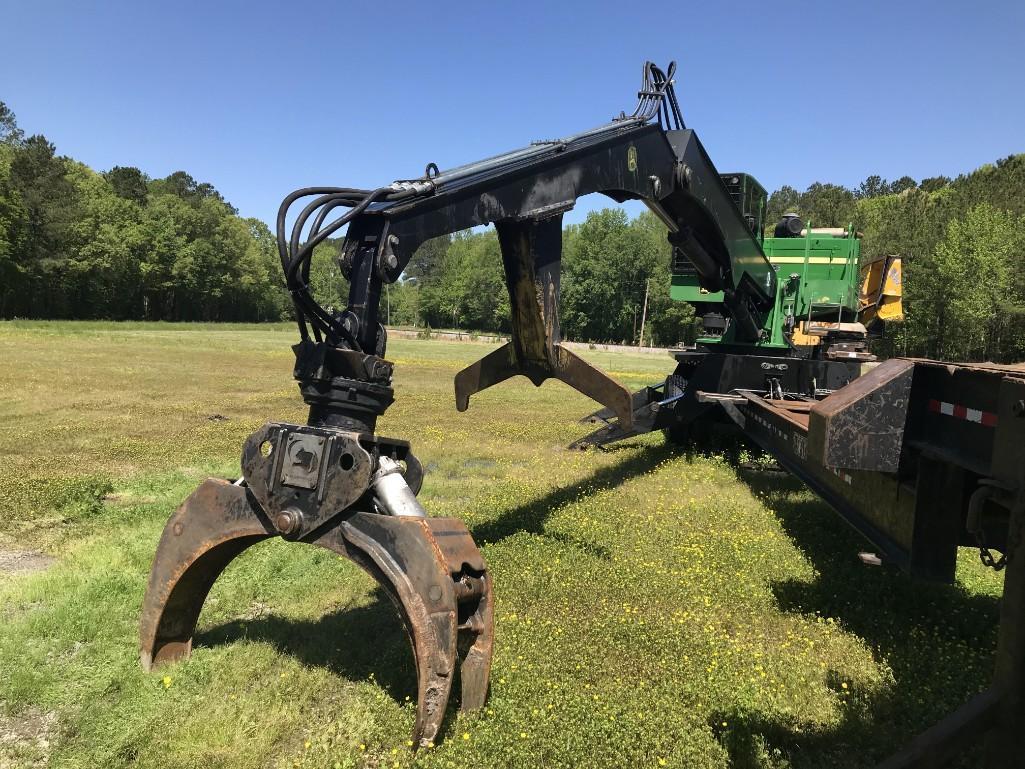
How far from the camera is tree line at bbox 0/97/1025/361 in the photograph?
149 ft

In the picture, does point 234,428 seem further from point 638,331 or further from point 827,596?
point 638,331

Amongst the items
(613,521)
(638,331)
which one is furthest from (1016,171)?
(613,521)

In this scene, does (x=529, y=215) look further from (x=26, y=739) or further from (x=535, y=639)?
(x=26, y=739)

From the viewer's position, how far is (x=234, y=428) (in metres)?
11.6

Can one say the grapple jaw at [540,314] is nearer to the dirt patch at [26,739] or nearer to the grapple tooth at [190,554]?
the grapple tooth at [190,554]

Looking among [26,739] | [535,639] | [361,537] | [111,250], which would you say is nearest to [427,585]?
[361,537]

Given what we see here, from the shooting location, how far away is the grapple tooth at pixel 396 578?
276 centimetres

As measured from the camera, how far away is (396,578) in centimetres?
279

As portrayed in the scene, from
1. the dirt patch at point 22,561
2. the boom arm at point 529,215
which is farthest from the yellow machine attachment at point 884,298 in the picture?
the dirt patch at point 22,561

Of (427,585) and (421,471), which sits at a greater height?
(421,471)

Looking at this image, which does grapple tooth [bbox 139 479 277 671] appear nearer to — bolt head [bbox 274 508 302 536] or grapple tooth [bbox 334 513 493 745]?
bolt head [bbox 274 508 302 536]

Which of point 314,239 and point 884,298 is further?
point 884,298

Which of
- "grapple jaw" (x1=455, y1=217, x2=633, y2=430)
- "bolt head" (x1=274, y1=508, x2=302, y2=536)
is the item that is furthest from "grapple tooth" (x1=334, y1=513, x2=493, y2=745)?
"grapple jaw" (x1=455, y1=217, x2=633, y2=430)

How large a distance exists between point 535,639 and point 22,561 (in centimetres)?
412
